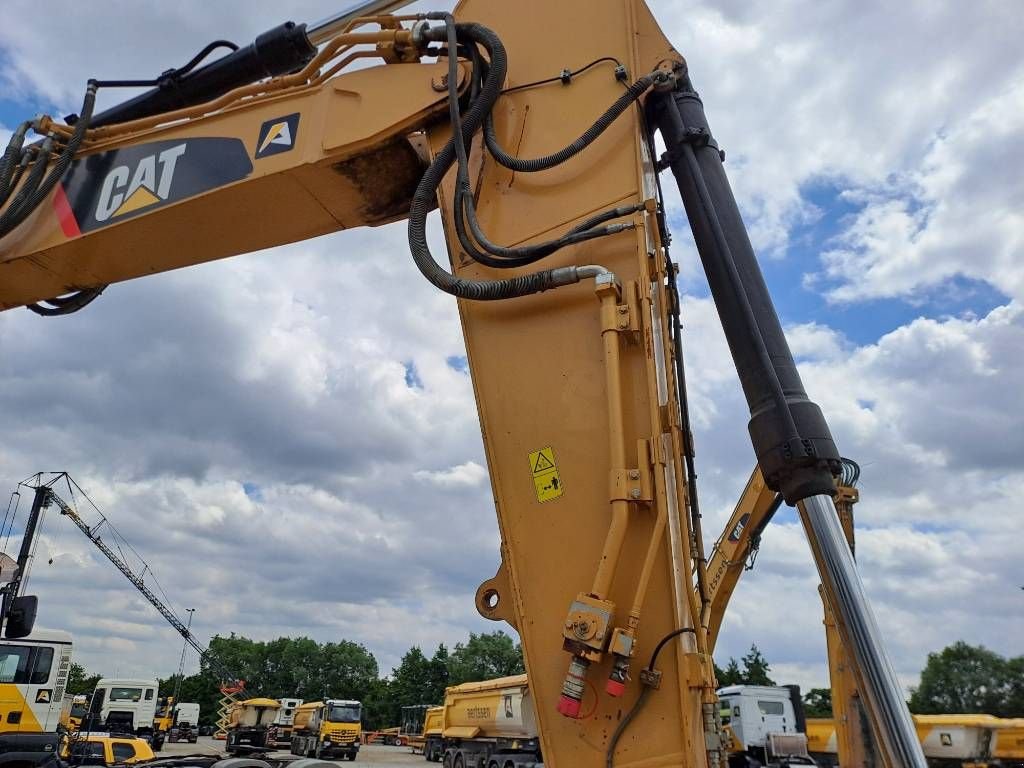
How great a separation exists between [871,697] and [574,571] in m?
1.11

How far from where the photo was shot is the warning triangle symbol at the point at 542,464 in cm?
322

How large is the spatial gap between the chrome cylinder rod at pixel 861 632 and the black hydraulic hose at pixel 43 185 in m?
4.34

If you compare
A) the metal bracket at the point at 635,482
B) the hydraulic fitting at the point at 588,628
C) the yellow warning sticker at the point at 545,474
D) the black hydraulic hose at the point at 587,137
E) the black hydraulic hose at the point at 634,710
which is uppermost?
the black hydraulic hose at the point at 587,137

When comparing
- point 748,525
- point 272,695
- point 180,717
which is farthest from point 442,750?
point 272,695

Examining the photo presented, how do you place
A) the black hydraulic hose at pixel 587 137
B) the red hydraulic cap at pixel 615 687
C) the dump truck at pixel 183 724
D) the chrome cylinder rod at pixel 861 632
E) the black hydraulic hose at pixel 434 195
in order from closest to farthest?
the chrome cylinder rod at pixel 861 632
the red hydraulic cap at pixel 615 687
the black hydraulic hose at pixel 434 195
the black hydraulic hose at pixel 587 137
the dump truck at pixel 183 724

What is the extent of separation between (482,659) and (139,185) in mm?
63721

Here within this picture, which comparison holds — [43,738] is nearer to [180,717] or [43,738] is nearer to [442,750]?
[442,750]

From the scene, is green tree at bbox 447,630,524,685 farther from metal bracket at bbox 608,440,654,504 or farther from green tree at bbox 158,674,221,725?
metal bracket at bbox 608,440,654,504

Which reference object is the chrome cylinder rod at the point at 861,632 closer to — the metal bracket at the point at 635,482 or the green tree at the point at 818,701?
the metal bracket at the point at 635,482

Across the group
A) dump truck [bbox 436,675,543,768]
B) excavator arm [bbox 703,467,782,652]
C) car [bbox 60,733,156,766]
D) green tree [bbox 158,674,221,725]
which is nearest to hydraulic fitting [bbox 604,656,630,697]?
excavator arm [bbox 703,467,782,652]

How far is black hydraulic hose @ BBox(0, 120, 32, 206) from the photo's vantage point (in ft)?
14.8

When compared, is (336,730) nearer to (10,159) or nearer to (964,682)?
(10,159)

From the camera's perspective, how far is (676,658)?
2773 mm

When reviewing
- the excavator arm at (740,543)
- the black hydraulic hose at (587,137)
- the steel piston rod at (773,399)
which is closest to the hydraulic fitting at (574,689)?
the steel piston rod at (773,399)
